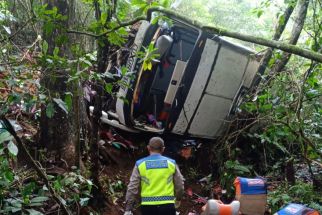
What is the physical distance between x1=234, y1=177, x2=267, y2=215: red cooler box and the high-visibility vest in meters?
0.91

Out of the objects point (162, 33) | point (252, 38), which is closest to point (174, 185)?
point (252, 38)

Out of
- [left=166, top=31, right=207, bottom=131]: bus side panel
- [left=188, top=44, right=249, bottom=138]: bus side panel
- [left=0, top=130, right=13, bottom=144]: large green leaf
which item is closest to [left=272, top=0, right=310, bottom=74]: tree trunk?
[left=188, top=44, right=249, bottom=138]: bus side panel

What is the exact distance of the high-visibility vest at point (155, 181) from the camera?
11.3 feet

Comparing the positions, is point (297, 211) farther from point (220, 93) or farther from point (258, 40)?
point (220, 93)

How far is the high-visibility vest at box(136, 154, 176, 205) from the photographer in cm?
346

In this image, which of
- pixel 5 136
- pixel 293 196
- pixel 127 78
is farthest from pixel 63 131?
pixel 293 196

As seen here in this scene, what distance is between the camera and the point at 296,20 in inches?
219

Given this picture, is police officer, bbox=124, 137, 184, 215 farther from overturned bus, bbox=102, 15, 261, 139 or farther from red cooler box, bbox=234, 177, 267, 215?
overturned bus, bbox=102, 15, 261, 139

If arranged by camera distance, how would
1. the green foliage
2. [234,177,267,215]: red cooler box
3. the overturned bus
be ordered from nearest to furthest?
[234,177,267,215]: red cooler box → the green foliage → the overturned bus

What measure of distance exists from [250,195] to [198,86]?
2.26 meters

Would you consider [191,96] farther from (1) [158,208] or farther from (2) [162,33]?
(1) [158,208]

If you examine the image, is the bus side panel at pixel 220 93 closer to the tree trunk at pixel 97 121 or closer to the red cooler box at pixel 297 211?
the tree trunk at pixel 97 121

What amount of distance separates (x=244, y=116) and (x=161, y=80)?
2.03 metres

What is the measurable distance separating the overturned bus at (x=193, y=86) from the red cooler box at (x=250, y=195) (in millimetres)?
2047
